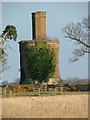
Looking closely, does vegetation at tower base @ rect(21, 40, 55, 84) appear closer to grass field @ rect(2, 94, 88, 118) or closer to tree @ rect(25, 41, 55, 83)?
tree @ rect(25, 41, 55, 83)

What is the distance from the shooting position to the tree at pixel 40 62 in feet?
201

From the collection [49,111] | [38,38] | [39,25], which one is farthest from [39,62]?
[49,111]

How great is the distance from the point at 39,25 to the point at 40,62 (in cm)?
1132

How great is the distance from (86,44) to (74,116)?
32430mm

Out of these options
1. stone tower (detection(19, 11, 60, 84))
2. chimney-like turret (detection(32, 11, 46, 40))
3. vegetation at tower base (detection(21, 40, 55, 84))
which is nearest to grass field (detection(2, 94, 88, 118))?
vegetation at tower base (detection(21, 40, 55, 84))

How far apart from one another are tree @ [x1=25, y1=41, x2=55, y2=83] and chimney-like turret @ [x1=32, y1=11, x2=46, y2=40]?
17.6 feet

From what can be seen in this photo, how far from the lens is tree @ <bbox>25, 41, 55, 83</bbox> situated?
61.1m

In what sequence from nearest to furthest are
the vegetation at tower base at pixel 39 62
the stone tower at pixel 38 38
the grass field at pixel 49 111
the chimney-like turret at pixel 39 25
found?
the grass field at pixel 49 111
the vegetation at tower base at pixel 39 62
the stone tower at pixel 38 38
the chimney-like turret at pixel 39 25

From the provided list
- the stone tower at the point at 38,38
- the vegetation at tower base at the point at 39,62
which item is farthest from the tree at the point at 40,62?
the stone tower at the point at 38,38

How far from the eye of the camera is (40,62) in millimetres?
62312

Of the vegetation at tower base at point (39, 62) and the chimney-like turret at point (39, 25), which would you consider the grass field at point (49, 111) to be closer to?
the vegetation at tower base at point (39, 62)

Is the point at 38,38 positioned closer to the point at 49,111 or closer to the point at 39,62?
the point at 39,62

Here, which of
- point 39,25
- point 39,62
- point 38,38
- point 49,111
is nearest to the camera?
point 49,111

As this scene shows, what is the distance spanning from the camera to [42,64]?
203 feet
